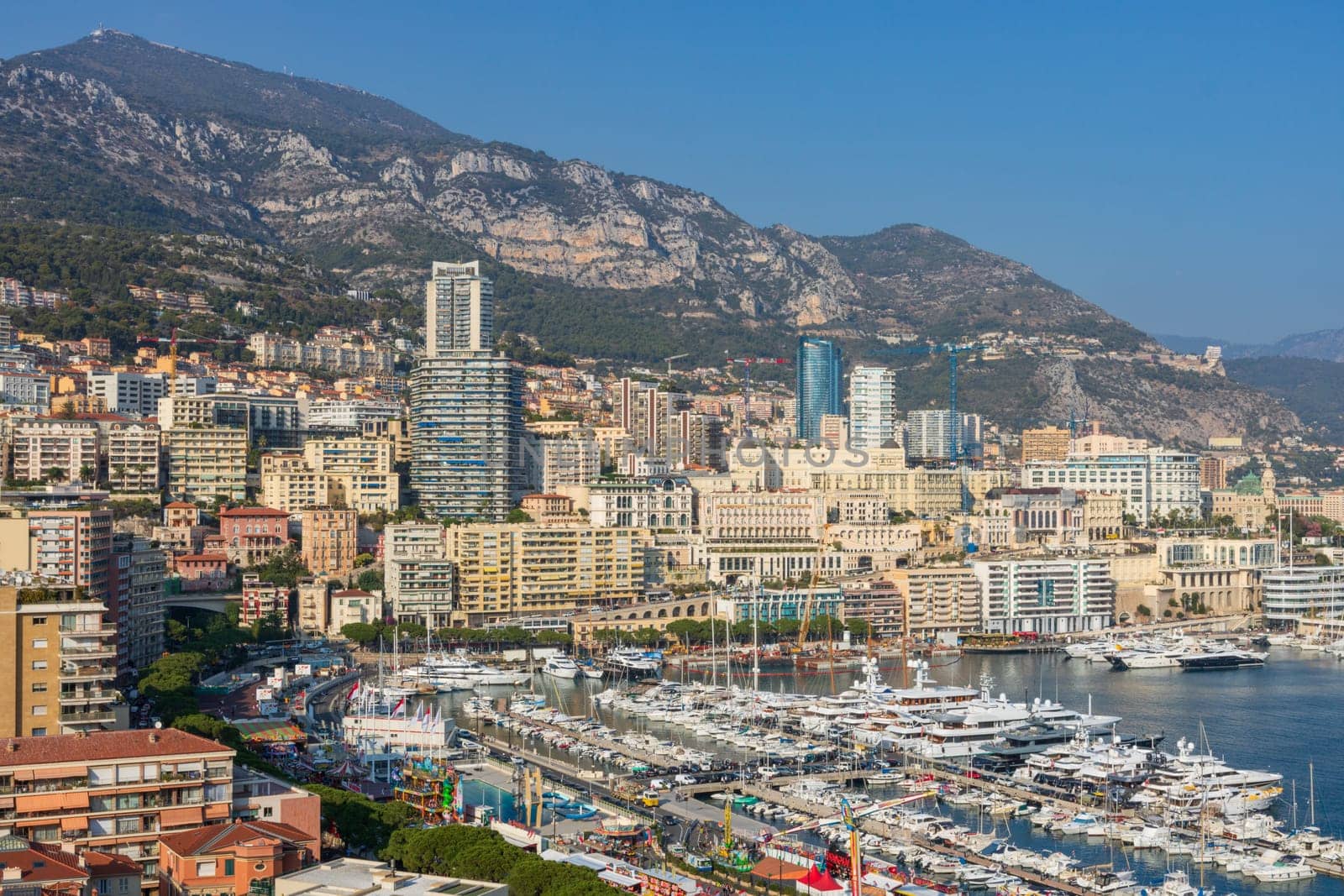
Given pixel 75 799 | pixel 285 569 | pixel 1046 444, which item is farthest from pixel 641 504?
pixel 1046 444

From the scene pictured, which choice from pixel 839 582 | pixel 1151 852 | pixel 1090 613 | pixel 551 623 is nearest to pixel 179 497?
pixel 551 623

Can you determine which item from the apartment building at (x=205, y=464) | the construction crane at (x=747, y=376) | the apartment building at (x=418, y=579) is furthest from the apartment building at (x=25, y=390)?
the construction crane at (x=747, y=376)

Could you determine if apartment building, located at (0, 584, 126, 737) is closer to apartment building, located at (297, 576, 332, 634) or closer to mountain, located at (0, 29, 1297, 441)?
apartment building, located at (297, 576, 332, 634)

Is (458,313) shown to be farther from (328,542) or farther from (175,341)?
(328,542)

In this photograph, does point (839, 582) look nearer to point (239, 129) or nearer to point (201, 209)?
point (201, 209)

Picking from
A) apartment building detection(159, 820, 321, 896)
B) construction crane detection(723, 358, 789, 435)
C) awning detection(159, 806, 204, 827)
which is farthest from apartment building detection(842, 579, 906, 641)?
apartment building detection(159, 820, 321, 896)

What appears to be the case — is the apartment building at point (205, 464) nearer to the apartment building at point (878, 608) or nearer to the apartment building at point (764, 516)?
Result: the apartment building at point (764, 516)
